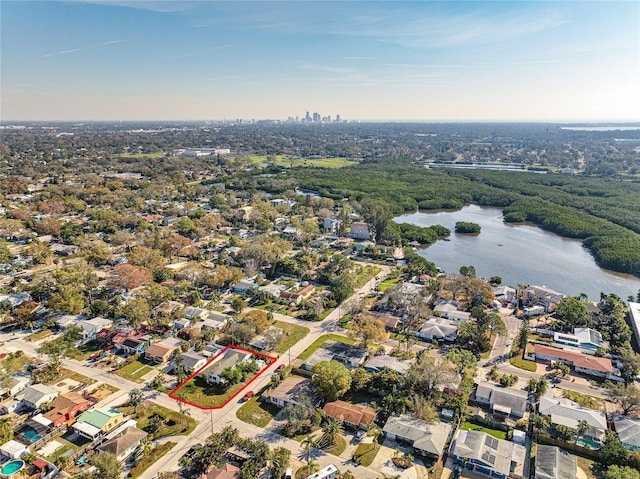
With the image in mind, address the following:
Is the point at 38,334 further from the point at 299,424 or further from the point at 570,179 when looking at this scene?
the point at 570,179

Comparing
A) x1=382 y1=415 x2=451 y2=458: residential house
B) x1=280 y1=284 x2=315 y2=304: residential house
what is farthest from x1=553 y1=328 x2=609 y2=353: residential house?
x1=280 y1=284 x2=315 y2=304: residential house

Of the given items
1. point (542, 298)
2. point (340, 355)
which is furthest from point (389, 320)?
point (542, 298)

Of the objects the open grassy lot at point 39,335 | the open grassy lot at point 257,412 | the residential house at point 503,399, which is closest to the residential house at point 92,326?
the open grassy lot at point 39,335

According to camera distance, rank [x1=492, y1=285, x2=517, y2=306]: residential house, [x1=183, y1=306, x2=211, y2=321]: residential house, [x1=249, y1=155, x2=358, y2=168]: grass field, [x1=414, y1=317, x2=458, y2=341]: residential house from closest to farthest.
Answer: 1. [x1=414, y1=317, x2=458, y2=341]: residential house
2. [x1=183, y1=306, x2=211, y2=321]: residential house
3. [x1=492, y1=285, x2=517, y2=306]: residential house
4. [x1=249, y1=155, x2=358, y2=168]: grass field

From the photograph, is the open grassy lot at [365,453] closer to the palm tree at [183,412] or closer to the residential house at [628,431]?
the palm tree at [183,412]

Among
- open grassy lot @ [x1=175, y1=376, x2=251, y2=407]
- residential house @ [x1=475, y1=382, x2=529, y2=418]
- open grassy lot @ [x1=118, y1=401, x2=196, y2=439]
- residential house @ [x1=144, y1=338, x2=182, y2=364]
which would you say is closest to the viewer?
open grassy lot @ [x1=118, y1=401, x2=196, y2=439]

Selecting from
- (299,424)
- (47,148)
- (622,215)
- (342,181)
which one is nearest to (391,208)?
(342,181)

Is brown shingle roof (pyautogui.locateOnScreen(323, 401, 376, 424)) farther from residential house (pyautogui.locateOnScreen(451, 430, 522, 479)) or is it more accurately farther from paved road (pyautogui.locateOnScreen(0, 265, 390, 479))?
residential house (pyautogui.locateOnScreen(451, 430, 522, 479))
